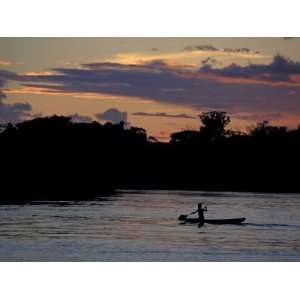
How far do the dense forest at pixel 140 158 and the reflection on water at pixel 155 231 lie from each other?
6.2 inches

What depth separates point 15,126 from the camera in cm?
1555

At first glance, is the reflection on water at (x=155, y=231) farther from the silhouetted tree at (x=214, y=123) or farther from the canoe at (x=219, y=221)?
the silhouetted tree at (x=214, y=123)

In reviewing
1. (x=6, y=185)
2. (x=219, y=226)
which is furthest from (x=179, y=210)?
(x=6, y=185)

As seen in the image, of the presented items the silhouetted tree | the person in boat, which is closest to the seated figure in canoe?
the person in boat

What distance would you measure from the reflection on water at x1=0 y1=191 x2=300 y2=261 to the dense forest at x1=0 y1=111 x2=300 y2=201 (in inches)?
6.2

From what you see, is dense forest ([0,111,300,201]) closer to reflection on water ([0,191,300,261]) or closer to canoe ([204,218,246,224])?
reflection on water ([0,191,300,261])

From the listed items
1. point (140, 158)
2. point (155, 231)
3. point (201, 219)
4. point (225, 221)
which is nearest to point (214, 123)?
point (140, 158)

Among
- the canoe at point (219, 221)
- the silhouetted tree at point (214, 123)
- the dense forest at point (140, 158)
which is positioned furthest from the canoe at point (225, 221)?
the silhouetted tree at point (214, 123)

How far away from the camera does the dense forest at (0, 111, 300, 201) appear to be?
51.4 ft

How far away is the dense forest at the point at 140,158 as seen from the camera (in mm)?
15672

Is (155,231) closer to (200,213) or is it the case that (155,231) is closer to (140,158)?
(200,213)

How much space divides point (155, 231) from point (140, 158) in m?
0.96
